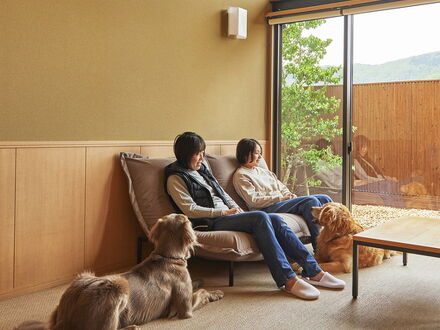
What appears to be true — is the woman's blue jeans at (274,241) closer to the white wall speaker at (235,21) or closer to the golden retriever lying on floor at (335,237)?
the golden retriever lying on floor at (335,237)

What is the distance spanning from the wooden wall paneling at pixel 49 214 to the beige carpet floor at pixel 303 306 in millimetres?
148

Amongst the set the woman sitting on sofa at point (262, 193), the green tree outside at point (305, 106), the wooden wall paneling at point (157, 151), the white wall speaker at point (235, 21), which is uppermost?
the white wall speaker at point (235, 21)

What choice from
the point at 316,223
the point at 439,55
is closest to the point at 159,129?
the point at 316,223

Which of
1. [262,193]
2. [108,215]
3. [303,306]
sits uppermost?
[262,193]

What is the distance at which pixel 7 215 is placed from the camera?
276 centimetres

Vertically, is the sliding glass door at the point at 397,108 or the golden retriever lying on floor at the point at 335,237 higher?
the sliding glass door at the point at 397,108

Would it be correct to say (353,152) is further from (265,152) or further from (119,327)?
(119,327)

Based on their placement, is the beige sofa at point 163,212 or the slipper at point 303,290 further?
the beige sofa at point 163,212

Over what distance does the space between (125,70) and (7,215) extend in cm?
131

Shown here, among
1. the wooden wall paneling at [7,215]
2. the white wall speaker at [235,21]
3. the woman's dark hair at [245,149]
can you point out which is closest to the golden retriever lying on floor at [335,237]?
the woman's dark hair at [245,149]

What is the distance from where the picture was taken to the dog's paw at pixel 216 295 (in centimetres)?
277

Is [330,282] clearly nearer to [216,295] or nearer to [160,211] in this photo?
[216,295]

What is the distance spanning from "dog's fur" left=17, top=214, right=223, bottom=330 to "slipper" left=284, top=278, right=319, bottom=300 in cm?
50

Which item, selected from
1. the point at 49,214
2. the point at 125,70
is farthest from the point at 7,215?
the point at 125,70
